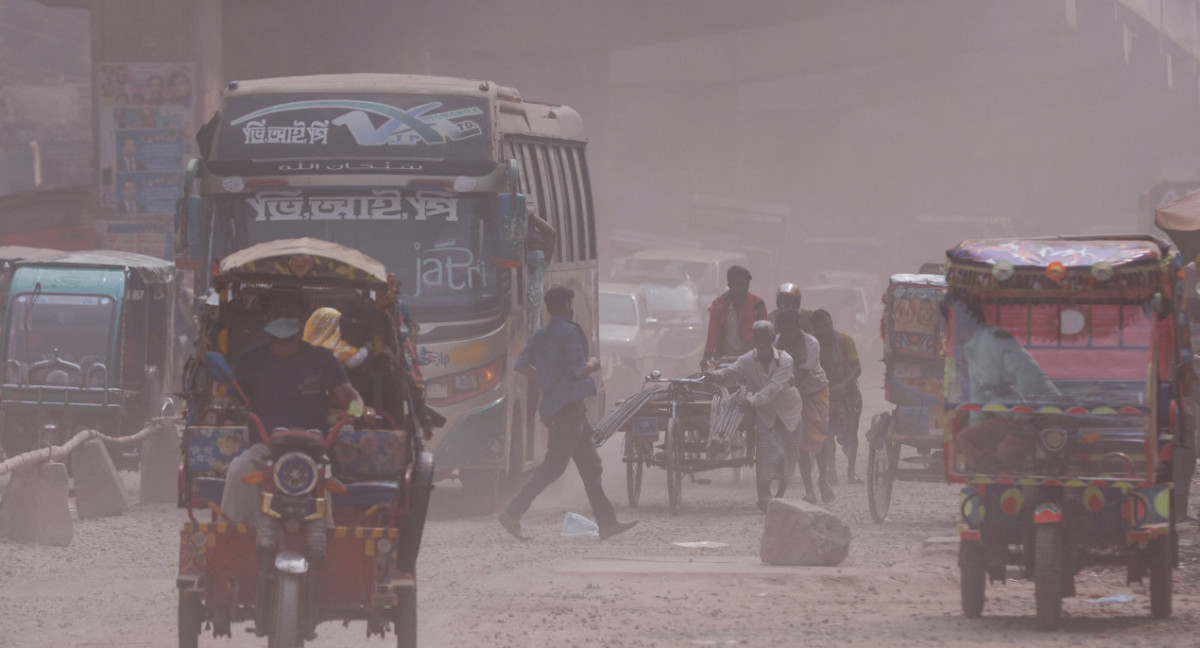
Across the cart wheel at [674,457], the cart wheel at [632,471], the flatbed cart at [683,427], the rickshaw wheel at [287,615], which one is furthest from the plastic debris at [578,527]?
the rickshaw wheel at [287,615]

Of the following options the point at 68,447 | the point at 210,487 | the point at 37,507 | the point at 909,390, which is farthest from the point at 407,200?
the point at 210,487

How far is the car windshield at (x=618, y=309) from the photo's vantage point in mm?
27578

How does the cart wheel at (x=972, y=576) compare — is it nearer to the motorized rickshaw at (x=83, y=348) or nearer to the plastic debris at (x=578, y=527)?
the plastic debris at (x=578, y=527)

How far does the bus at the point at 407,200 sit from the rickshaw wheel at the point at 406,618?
647 centimetres

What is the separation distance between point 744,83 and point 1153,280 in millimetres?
39106

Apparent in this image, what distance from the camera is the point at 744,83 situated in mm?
48281

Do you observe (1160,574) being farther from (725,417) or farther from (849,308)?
(849,308)

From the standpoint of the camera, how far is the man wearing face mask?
583 inches

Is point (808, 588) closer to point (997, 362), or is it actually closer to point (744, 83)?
point (997, 362)

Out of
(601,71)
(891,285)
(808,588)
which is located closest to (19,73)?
(601,71)

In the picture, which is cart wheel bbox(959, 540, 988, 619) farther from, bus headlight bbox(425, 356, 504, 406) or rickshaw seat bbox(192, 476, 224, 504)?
bus headlight bbox(425, 356, 504, 406)

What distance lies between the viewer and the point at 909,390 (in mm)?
14469

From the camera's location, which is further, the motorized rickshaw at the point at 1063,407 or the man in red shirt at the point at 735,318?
the man in red shirt at the point at 735,318

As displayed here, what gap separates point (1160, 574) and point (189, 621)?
4897 millimetres
